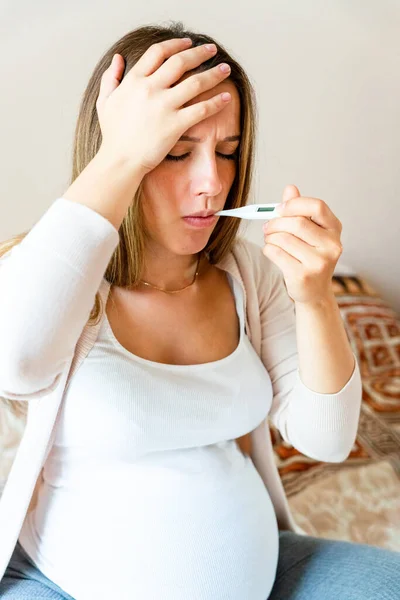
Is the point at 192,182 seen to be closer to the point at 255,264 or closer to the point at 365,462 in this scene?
the point at 255,264

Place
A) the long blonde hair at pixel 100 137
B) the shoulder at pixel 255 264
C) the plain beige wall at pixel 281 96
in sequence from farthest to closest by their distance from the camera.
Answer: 1. the plain beige wall at pixel 281 96
2. the shoulder at pixel 255 264
3. the long blonde hair at pixel 100 137

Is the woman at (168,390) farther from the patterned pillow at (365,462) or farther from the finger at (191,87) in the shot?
the patterned pillow at (365,462)

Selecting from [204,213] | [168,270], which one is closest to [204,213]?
[204,213]

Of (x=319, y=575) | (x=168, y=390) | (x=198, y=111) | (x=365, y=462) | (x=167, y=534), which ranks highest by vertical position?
(x=198, y=111)

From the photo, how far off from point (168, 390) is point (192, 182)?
28cm

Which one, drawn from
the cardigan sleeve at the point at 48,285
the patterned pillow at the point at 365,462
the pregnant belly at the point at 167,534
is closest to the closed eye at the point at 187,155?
the cardigan sleeve at the point at 48,285

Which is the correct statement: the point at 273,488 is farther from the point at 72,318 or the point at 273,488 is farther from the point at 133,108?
the point at 133,108

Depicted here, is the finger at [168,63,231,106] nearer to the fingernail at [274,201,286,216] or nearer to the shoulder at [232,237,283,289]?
the fingernail at [274,201,286,216]

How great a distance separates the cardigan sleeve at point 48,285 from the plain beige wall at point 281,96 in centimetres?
75

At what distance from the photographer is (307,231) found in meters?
0.77

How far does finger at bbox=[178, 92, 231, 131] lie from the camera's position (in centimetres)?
76

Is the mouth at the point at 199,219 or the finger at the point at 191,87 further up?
the finger at the point at 191,87

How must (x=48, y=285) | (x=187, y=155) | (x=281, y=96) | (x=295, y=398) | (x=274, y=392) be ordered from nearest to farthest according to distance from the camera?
(x=48, y=285) < (x=187, y=155) < (x=295, y=398) < (x=274, y=392) < (x=281, y=96)

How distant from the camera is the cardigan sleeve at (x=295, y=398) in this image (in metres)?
0.96
